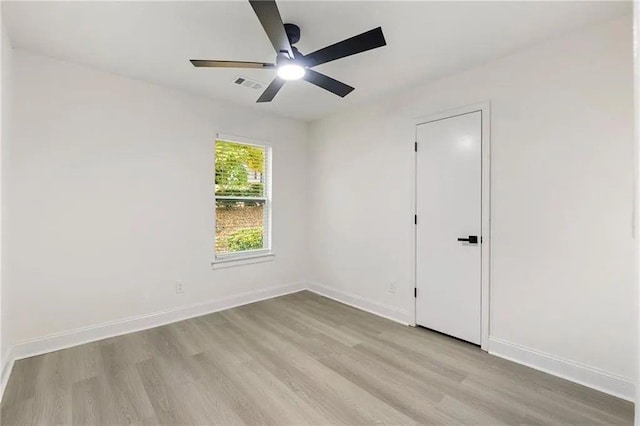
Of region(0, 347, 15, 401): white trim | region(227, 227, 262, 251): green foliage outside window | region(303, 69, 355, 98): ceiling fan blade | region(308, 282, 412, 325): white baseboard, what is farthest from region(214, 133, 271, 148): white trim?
region(0, 347, 15, 401): white trim

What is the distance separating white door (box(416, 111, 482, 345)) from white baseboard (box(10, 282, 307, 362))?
2.20 meters

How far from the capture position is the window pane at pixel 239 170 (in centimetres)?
380

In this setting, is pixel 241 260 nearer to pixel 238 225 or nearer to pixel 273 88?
pixel 238 225

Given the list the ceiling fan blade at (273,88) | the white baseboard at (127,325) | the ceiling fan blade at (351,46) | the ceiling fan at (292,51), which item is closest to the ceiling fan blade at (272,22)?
the ceiling fan at (292,51)

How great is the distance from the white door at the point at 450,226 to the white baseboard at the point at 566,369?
228 mm

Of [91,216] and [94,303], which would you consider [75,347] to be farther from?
[91,216]

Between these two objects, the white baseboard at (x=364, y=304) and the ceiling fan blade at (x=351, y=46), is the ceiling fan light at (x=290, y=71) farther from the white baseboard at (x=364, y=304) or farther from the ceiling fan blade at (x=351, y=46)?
the white baseboard at (x=364, y=304)

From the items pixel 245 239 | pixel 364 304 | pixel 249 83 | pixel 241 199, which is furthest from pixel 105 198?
pixel 364 304

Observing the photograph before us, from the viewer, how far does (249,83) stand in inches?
124

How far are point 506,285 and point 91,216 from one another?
3.87 metres

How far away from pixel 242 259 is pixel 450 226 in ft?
8.45

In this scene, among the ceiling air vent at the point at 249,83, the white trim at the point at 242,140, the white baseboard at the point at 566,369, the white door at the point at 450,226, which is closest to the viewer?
the white baseboard at the point at 566,369

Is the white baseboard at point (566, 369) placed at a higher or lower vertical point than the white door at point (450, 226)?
lower

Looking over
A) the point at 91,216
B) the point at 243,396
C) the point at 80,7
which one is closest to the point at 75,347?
the point at 91,216
